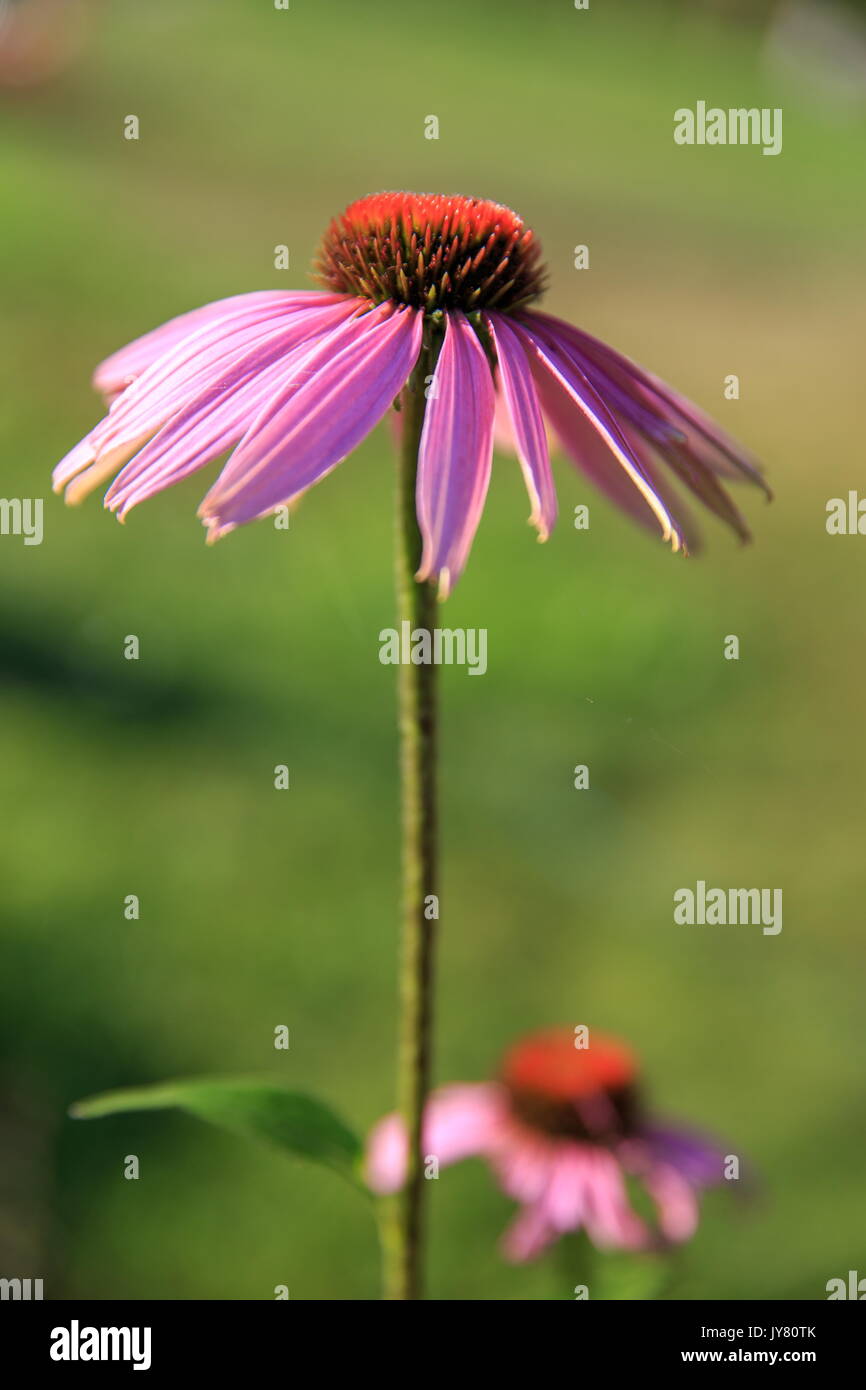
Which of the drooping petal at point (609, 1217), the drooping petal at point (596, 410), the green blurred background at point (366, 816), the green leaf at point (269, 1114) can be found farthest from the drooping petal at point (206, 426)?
the drooping petal at point (609, 1217)

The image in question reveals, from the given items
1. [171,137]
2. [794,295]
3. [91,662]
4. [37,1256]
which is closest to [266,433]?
[37,1256]

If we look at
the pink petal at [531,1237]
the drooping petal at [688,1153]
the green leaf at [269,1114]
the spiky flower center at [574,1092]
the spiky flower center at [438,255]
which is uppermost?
the spiky flower center at [438,255]

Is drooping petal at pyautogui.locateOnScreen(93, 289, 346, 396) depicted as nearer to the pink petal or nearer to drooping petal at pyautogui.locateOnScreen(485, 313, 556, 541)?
drooping petal at pyautogui.locateOnScreen(485, 313, 556, 541)

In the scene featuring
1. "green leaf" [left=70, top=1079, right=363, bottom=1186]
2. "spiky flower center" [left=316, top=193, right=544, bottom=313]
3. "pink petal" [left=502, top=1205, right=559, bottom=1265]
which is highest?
"spiky flower center" [left=316, top=193, right=544, bottom=313]

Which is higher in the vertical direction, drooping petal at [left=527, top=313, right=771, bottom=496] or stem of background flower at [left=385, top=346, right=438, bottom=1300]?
drooping petal at [left=527, top=313, right=771, bottom=496]

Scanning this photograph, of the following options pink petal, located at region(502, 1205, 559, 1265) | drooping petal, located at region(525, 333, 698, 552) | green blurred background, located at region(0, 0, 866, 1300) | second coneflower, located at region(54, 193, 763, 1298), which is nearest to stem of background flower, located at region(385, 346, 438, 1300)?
second coneflower, located at region(54, 193, 763, 1298)

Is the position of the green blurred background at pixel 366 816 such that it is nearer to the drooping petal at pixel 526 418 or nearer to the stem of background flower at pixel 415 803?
the stem of background flower at pixel 415 803

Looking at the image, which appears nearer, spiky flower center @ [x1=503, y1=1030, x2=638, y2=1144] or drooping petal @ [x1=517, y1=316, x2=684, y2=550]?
drooping petal @ [x1=517, y1=316, x2=684, y2=550]
